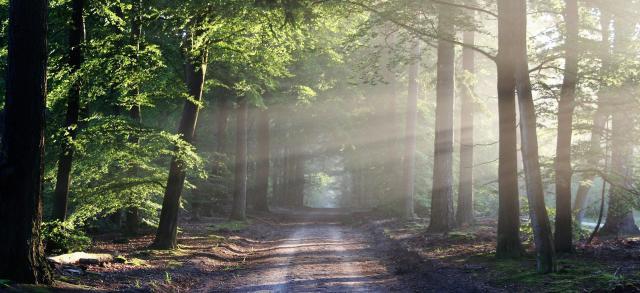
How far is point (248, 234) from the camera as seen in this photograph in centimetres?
2319

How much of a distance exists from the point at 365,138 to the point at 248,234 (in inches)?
619

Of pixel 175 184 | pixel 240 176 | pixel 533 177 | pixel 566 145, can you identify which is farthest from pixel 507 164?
pixel 240 176

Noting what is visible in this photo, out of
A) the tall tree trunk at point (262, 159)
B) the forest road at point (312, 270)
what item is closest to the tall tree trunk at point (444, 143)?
the forest road at point (312, 270)

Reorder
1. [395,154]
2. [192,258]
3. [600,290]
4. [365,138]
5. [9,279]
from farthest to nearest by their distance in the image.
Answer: [365,138] < [395,154] < [192,258] < [600,290] < [9,279]

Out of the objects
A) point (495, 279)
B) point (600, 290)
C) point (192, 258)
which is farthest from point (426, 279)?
point (192, 258)

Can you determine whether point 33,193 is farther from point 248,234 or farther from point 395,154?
point 395,154

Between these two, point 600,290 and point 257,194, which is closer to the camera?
point 600,290

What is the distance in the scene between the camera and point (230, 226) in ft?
81.1

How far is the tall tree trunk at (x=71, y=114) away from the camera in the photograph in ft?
43.4

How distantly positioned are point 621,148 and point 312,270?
13011 millimetres

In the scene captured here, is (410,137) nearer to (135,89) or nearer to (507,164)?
(507,164)

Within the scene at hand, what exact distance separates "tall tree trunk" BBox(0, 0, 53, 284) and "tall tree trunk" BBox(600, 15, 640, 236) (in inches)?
519

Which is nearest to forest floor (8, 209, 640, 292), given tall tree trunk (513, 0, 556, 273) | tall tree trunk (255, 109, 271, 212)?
tall tree trunk (513, 0, 556, 273)

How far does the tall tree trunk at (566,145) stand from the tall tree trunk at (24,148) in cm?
1192
